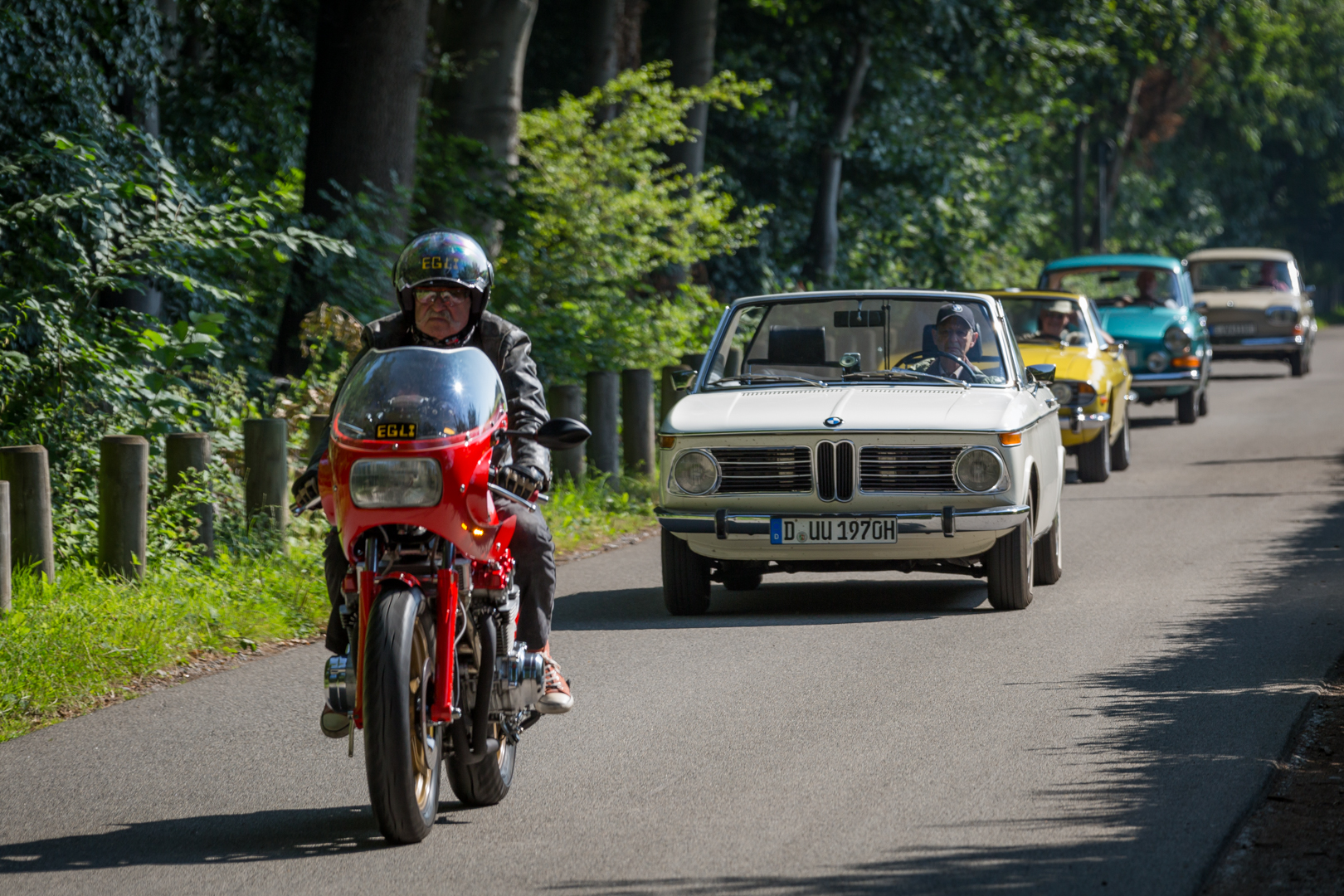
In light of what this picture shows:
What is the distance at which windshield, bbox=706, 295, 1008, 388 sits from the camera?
34.0ft

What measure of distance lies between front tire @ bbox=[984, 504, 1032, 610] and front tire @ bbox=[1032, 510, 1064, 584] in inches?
34.4

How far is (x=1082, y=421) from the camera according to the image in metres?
15.7

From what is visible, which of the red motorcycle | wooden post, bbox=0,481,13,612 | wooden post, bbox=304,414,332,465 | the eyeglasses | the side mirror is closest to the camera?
the red motorcycle

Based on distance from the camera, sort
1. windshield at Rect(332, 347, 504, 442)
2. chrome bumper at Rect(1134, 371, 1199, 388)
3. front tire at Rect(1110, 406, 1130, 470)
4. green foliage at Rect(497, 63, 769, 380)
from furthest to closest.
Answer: chrome bumper at Rect(1134, 371, 1199, 388) → green foliage at Rect(497, 63, 769, 380) → front tire at Rect(1110, 406, 1130, 470) → windshield at Rect(332, 347, 504, 442)

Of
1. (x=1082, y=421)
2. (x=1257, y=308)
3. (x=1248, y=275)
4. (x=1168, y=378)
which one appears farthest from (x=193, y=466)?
(x=1248, y=275)

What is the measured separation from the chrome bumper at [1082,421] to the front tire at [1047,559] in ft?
16.5

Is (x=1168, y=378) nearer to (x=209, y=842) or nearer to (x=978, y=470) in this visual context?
(x=978, y=470)

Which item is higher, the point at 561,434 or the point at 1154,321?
the point at 1154,321

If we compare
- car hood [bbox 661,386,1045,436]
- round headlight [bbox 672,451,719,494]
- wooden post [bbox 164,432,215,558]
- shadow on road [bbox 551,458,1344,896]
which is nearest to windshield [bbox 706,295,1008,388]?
car hood [bbox 661,386,1045,436]

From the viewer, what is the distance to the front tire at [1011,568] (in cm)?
948

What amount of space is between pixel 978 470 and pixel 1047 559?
1.37 metres

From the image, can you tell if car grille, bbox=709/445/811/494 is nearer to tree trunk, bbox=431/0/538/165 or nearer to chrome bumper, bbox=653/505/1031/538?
chrome bumper, bbox=653/505/1031/538

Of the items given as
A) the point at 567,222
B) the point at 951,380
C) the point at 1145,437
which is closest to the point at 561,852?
the point at 951,380

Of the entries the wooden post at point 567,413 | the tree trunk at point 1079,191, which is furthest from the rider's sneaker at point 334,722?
the tree trunk at point 1079,191
